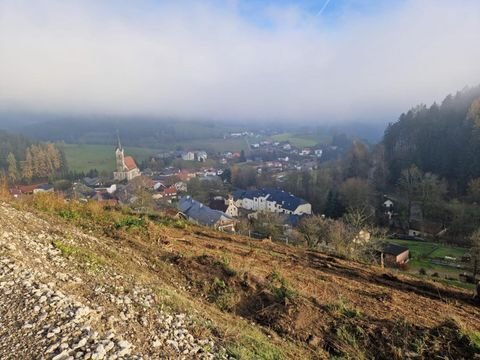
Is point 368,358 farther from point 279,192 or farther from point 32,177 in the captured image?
point 32,177

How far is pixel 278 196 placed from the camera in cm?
6053

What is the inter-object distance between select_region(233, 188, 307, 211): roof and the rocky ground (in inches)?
1968

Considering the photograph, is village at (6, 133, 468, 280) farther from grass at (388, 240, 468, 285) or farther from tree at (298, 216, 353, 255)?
tree at (298, 216, 353, 255)

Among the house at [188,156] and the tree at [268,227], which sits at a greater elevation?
the tree at [268,227]

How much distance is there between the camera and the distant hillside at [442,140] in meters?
53.7

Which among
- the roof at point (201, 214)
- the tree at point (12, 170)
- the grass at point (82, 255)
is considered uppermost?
the grass at point (82, 255)

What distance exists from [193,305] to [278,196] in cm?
5531

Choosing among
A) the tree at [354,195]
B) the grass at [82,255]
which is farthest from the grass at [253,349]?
the tree at [354,195]

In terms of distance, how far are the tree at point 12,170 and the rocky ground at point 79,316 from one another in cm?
5602

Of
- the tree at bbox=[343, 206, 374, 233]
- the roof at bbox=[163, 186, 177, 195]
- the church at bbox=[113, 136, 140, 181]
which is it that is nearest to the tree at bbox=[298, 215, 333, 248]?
the tree at bbox=[343, 206, 374, 233]

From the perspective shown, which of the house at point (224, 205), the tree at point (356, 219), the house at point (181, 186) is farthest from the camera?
the house at point (181, 186)

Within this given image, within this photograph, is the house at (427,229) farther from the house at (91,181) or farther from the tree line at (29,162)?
the tree line at (29,162)

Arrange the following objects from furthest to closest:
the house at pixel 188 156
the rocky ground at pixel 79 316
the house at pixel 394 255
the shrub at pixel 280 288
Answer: the house at pixel 188 156 < the house at pixel 394 255 < the shrub at pixel 280 288 < the rocky ground at pixel 79 316

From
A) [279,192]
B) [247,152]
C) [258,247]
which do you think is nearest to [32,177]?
[279,192]
